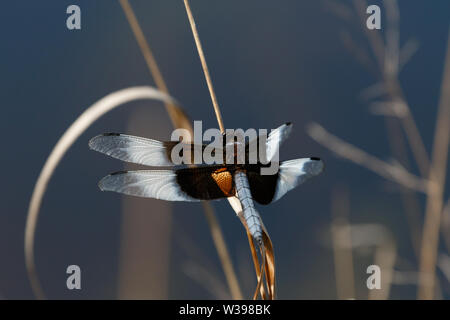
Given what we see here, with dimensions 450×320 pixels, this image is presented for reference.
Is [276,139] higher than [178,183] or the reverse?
higher

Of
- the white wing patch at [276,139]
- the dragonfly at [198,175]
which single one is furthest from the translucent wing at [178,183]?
the white wing patch at [276,139]

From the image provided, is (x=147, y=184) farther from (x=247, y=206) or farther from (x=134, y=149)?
(x=247, y=206)

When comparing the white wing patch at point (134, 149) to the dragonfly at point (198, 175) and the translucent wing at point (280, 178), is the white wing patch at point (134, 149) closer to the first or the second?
the dragonfly at point (198, 175)

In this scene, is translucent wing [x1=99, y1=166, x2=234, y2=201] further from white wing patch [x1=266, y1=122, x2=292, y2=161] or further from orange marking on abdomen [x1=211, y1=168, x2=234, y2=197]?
white wing patch [x1=266, y1=122, x2=292, y2=161]

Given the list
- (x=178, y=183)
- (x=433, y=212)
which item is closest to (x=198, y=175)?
(x=178, y=183)
